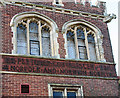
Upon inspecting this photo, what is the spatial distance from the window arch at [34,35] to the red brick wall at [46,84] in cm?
129

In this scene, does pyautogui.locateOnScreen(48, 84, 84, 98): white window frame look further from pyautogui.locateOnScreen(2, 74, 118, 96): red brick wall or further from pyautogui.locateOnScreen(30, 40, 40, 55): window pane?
pyautogui.locateOnScreen(30, 40, 40, 55): window pane

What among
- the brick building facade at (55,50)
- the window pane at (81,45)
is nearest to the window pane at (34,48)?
the brick building facade at (55,50)

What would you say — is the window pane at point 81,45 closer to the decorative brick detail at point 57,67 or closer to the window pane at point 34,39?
the decorative brick detail at point 57,67

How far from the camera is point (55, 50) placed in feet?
A: 39.8

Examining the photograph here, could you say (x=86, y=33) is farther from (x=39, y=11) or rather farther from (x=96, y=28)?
(x=39, y=11)

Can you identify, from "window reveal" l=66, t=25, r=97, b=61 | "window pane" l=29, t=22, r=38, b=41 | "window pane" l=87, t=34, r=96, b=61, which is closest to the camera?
"window pane" l=29, t=22, r=38, b=41

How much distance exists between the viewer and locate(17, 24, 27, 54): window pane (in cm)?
1167

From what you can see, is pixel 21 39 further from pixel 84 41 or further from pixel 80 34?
pixel 84 41

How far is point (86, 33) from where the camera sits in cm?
1331

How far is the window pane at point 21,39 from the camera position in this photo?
11672 mm

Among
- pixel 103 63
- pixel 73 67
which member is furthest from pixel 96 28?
pixel 73 67

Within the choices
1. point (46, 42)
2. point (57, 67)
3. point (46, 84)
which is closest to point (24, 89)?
point (46, 84)

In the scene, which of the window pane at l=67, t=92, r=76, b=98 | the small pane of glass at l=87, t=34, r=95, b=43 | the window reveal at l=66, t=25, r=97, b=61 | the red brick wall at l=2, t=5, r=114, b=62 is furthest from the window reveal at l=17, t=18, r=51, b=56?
the small pane of glass at l=87, t=34, r=95, b=43

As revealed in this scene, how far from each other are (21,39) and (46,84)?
2.55 m
